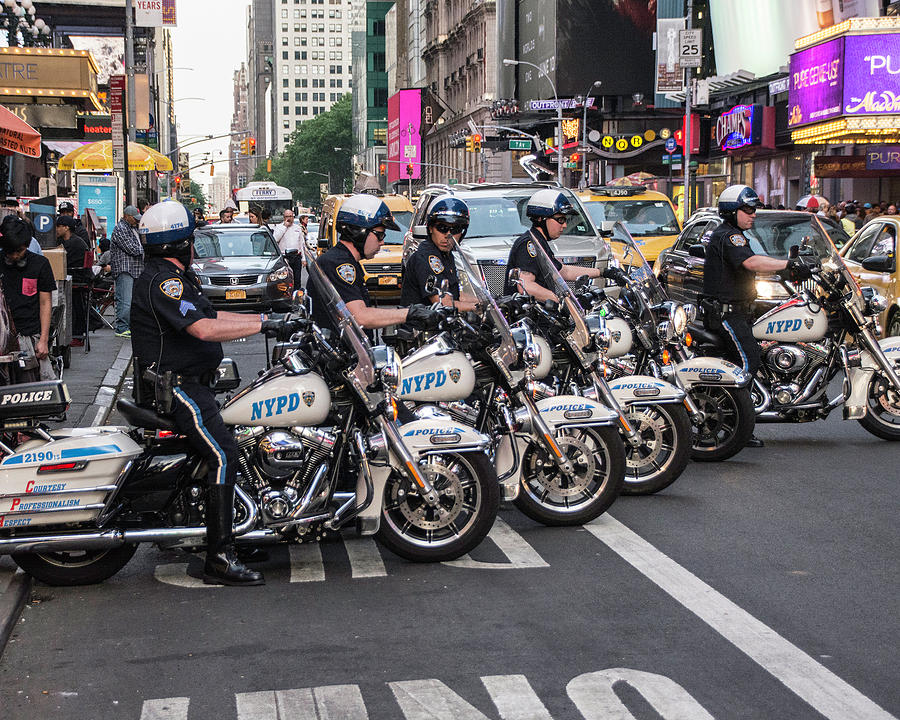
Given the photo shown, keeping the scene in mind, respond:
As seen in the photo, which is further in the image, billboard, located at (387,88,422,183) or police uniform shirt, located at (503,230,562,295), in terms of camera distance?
billboard, located at (387,88,422,183)

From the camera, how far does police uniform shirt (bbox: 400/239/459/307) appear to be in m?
8.51

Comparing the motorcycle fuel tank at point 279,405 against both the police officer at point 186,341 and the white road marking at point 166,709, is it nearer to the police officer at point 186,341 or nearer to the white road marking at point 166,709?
the police officer at point 186,341

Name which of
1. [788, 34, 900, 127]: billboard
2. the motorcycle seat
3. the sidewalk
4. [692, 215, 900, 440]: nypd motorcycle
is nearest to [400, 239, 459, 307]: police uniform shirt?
the motorcycle seat

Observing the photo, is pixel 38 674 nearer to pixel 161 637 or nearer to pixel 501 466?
pixel 161 637

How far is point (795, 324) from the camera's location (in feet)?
33.6

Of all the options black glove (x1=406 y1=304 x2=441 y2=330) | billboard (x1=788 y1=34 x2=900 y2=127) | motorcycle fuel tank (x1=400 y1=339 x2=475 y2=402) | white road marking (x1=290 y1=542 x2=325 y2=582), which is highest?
billboard (x1=788 y1=34 x2=900 y2=127)

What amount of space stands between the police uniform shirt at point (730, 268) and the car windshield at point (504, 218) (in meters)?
8.30

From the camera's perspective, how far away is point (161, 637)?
5.80m

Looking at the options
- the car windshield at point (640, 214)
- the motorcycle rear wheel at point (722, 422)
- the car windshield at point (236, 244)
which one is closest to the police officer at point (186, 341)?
the motorcycle rear wheel at point (722, 422)

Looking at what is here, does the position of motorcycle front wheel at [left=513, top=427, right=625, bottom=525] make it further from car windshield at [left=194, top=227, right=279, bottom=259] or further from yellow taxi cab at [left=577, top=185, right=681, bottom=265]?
car windshield at [left=194, top=227, right=279, bottom=259]

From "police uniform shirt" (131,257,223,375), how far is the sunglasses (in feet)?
7.04

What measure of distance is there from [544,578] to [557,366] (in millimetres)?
1870

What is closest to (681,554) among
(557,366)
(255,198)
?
(557,366)

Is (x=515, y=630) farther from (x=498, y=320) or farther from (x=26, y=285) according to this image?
(x=26, y=285)
